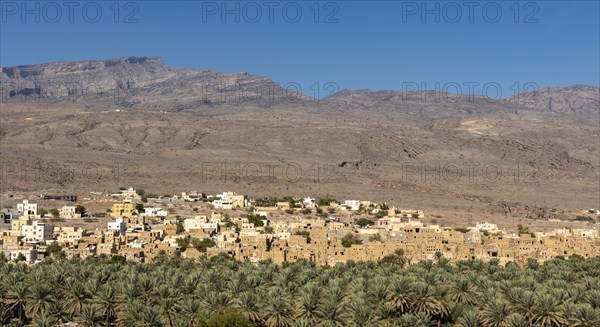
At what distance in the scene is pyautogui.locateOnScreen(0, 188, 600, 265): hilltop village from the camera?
154 feet

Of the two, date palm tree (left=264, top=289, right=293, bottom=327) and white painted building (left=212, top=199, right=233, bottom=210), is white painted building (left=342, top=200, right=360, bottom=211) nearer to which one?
white painted building (left=212, top=199, right=233, bottom=210)

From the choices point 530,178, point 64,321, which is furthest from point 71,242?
point 530,178

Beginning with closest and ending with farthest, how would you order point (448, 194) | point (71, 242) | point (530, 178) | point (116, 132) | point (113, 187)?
point (71, 242) < point (113, 187) < point (448, 194) < point (530, 178) < point (116, 132)

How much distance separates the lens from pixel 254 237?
5034 cm

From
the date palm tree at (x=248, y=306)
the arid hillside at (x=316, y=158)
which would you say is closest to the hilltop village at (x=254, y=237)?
the date palm tree at (x=248, y=306)

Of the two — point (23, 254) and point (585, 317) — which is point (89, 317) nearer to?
point (585, 317)

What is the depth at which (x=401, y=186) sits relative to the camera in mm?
106625

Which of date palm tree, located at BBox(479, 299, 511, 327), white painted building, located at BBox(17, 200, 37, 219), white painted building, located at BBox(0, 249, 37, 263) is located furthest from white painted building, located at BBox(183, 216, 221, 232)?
date palm tree, located at BBox(479, 299, 511, 327)

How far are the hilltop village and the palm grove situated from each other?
1228 centimetres

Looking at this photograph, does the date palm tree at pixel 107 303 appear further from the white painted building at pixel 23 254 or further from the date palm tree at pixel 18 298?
the white painted building at pixel 23 254

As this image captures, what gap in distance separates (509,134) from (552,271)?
443 ft

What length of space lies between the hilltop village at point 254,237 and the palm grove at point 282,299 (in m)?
12.3

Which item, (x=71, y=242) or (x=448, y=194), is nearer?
(x=71, y=242)

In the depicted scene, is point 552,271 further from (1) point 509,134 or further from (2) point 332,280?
(1) point 509,134
